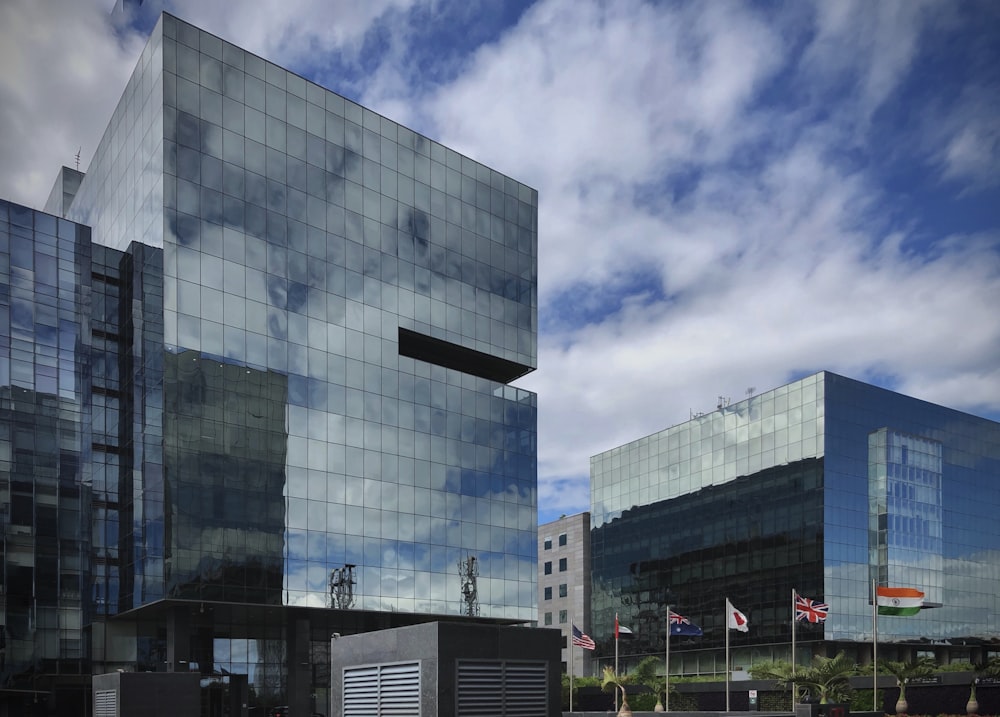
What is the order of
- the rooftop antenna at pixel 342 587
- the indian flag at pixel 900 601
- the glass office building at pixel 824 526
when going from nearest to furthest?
the indian flag at pixel 900 601 < the rooftop antenna at pixel 342 587 < the glass office building at pixel 824 526

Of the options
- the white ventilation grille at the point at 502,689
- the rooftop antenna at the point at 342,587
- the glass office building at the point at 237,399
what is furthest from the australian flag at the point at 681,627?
the white ventilation grille at the point at 502,689

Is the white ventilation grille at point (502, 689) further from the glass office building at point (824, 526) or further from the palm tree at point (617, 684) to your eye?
the glass office building at point (824, 526)

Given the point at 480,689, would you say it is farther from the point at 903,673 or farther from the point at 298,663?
the point at 298,663

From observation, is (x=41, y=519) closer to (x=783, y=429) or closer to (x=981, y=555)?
(x=783, y=429)

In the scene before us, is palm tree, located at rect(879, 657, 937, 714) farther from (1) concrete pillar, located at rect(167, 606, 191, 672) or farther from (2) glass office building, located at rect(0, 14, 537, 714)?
(1) concrete pillar, located at rect(167, 606, 191, 672)

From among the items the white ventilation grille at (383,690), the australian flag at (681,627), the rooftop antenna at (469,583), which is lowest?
the australian flag at (681,627)

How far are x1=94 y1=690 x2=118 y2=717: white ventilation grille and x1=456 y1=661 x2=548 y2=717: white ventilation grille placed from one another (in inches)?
1049

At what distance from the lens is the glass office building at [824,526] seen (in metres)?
92.2

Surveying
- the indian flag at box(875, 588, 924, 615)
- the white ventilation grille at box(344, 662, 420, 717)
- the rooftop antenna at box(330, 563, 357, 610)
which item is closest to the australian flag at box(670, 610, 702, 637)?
the indian flag at box(875, 588, 924, 615)

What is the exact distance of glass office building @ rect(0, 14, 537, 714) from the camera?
2324 inches

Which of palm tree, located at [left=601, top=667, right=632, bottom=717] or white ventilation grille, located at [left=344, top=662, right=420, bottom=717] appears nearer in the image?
white ventilation grille, located at [left=344, top=662, right=420, bottom=717]

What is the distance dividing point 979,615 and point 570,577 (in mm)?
49897

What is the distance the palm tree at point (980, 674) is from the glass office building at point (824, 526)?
2869cm

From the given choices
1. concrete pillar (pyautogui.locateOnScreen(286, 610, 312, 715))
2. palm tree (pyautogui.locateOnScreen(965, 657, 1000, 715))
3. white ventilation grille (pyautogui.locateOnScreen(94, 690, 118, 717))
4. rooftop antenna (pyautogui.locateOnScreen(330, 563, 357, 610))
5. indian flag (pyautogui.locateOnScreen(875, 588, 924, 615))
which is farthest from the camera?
concrete pillar (pyautogui.locateOnScreen(286, 610, 312, 715))
